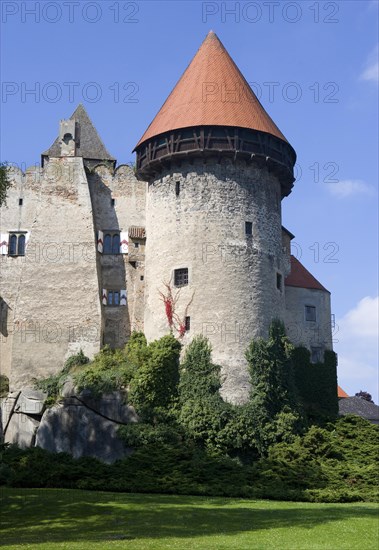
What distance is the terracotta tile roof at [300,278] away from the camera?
39.7 m

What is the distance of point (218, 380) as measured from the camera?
110 feet

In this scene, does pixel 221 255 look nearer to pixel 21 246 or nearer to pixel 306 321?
pixel 306 321

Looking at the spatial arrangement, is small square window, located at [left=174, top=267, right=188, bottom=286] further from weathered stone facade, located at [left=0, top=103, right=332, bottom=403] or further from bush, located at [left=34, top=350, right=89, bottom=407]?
bush, located at [left=34, top=350, right=89, bottom=407]

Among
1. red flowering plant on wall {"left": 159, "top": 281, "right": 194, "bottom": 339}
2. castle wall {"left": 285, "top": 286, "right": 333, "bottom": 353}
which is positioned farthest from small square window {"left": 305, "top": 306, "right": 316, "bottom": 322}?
red flowering plant on wall {"left": 159, "top": 281, "right": 194, "bottom": 339}

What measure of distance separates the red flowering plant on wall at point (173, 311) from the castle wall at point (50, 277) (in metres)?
3.63

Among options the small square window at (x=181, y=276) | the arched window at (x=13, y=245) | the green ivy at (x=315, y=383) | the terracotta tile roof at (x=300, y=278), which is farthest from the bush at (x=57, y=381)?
the terracotta tile roof at (x=300, y=278)

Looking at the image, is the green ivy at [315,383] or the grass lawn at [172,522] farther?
the green ivy at [315,383]

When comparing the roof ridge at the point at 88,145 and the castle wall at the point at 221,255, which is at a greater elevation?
the roof ridge at the point at 88,145

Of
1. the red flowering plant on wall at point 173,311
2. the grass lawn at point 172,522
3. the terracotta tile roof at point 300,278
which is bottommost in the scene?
the grass lawn at point 172,522

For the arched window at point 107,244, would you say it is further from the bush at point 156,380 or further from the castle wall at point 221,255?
the bush at point 156,380

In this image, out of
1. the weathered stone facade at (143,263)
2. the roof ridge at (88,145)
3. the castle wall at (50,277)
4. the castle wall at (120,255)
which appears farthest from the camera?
the roof ridge at (88,145)

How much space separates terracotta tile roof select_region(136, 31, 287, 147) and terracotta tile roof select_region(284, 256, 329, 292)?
6950mm

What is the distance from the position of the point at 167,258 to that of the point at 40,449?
1073 centimetres

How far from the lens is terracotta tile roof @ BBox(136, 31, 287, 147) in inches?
1470
